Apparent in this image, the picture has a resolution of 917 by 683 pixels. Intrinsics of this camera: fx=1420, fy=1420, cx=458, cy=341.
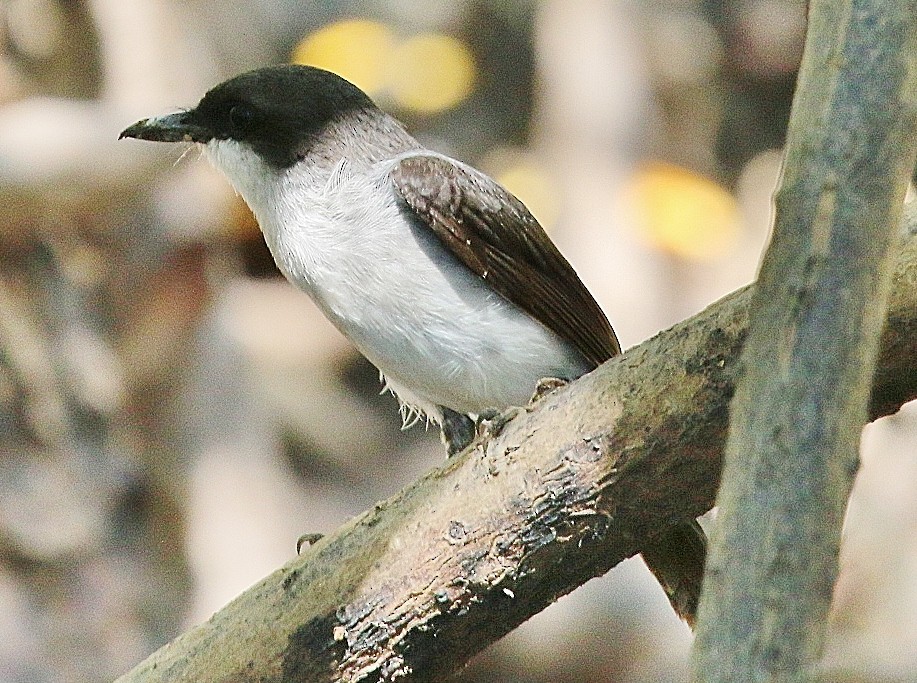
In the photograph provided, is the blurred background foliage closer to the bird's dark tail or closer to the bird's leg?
the bird's leg

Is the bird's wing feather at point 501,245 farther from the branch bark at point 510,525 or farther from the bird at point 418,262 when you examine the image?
the branch bark at point 510,525

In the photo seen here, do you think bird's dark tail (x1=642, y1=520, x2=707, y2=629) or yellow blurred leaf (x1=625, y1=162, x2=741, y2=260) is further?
yellow blurred leaf (x1=625, y1=162, x2=741, y2=260)

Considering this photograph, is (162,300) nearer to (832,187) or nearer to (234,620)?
(234,620)

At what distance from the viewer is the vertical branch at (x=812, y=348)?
5.33ft

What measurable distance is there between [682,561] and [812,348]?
1478 millimetres

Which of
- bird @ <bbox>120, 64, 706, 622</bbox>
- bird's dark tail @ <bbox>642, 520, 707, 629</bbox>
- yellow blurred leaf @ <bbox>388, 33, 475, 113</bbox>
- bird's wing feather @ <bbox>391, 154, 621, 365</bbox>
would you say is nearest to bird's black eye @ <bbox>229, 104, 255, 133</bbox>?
bird @ <bbox>120, 64, 706, 622</bbox>

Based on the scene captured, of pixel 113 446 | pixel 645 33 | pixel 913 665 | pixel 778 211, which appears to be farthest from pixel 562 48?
pixel 778 211

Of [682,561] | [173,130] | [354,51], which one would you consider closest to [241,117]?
[173,130]

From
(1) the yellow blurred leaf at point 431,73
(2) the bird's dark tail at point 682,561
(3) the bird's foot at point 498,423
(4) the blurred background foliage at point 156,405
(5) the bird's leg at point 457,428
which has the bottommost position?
(2) the bird's dark tail at point 682,561

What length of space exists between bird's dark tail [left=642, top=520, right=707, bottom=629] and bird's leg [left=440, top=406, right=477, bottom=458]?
77 centimetres

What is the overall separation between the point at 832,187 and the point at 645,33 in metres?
7.03

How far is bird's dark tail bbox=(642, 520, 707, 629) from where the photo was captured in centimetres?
311

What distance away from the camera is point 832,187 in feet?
5.98

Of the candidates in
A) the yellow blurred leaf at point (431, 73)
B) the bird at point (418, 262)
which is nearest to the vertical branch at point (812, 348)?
the bird at point (418, 262)
